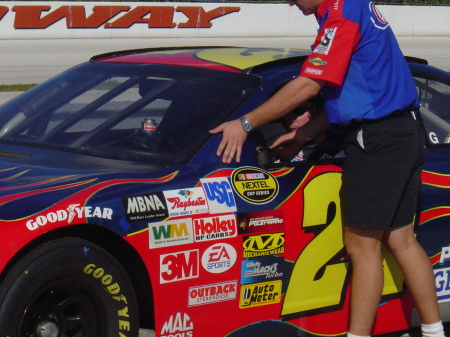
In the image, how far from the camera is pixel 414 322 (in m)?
3.82

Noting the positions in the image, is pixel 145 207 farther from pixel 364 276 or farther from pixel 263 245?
pixel 364 276

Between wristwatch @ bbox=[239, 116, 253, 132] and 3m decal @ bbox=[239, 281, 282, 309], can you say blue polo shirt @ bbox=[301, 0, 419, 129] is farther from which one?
3m decal @ bbox=[239, 281, 282, 309]

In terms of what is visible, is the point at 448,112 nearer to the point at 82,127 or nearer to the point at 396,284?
the point at 396,284

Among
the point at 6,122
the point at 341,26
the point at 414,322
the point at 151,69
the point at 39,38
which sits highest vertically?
the point at 341,26

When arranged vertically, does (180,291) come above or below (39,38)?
above

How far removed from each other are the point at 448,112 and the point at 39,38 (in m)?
24.0

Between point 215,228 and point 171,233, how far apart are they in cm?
19

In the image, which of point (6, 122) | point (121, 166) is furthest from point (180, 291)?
point (6, 122)

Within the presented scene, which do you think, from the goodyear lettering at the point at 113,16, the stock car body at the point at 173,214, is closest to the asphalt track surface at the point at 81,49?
the goodyear lettering at the point at 113,16

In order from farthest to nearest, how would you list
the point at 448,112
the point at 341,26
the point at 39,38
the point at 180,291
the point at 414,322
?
the point at 39,38 < the point at 448,112 < the point at 414,322 < the point at 341,26 < the point at 180,291

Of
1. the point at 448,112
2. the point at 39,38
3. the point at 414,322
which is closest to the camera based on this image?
the point at 414,322

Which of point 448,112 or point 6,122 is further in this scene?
point 448,112

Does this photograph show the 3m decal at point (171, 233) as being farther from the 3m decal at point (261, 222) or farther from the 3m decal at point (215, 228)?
the 3m decal at point (261, 222)

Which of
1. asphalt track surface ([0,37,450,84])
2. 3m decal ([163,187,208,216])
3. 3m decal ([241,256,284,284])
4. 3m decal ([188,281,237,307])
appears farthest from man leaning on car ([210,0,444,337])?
asphalt track surface ([0,37,450,84])
